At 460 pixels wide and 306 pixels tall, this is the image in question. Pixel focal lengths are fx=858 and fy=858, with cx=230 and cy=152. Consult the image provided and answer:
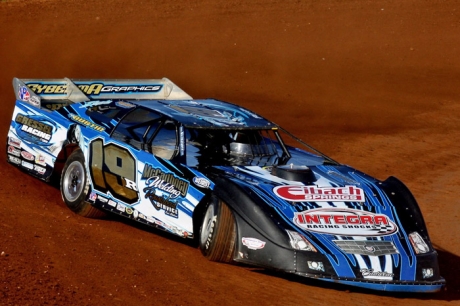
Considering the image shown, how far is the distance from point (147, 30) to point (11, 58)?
4504 mm

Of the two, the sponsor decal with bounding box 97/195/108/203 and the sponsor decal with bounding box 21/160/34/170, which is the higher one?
the sponsor decal with bounding box 21/160/34/170

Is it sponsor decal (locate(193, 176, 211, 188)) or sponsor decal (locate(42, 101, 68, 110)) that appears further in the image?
sponsor decal (locate(42, 101, 68, 110))

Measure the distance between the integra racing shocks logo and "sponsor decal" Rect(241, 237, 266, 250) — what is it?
2.96 ft

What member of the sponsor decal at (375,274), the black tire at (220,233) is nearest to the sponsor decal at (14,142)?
the black tire at (220,233)

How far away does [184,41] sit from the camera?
2194 centimetres

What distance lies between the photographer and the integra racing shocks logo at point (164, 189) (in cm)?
797

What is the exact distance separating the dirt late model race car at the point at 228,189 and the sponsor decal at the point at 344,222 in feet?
0.04

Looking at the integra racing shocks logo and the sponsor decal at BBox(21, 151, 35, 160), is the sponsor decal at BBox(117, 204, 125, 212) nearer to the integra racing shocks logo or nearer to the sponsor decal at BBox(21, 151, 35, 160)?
the integra racing shocks logo

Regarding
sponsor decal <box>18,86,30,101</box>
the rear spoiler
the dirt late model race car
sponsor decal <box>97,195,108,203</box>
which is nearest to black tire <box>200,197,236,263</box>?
the dirt late model race car

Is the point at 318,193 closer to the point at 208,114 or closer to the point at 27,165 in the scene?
the point at 208,114

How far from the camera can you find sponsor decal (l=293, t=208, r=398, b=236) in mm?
7355

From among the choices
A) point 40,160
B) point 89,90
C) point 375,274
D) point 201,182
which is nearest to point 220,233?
point 201,182

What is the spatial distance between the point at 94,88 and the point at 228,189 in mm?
4271

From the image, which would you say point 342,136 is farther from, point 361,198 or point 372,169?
point 361,198
